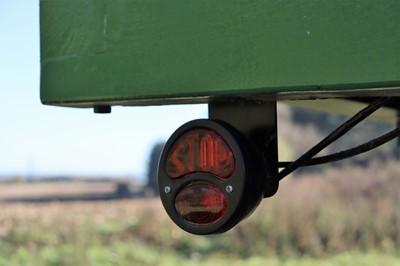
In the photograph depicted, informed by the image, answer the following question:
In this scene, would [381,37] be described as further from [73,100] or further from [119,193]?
[119,193]

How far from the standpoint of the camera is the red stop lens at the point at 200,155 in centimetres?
200

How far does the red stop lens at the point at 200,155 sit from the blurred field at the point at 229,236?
7.49 metres

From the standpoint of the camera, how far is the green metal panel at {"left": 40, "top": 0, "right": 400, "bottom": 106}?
173cm

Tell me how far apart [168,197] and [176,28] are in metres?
0.45

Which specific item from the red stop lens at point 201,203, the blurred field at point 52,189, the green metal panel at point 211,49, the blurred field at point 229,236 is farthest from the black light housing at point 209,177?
the blurred field at point 52,189

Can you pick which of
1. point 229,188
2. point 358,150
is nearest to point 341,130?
point 358,150

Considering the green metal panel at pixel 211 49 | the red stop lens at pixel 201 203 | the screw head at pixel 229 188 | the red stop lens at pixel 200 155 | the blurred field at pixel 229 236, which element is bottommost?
the blurred field at pixel 229 236

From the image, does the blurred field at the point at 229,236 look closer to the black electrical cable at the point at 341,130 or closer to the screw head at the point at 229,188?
the black electrical cable at the point at 341,130

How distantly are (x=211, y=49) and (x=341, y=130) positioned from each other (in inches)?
20.9

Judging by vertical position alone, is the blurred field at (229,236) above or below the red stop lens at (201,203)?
below

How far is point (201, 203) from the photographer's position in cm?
201

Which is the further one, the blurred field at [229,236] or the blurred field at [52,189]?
the blurred field at [52,189]

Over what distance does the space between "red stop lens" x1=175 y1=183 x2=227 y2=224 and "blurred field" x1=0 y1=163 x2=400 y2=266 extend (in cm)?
750

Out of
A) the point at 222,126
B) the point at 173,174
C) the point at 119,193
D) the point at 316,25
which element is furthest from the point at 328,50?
the point at 119,193
